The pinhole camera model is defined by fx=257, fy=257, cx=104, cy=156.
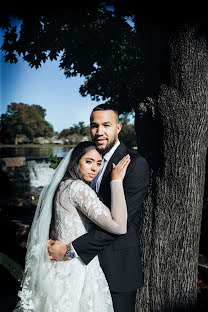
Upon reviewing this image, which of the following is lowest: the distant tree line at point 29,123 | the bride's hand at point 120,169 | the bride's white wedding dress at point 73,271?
the bride's white wedding dress at point 73,271

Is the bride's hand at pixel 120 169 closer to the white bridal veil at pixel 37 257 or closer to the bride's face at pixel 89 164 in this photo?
the bride's face at pixel 89 164

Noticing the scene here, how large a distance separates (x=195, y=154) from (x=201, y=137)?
0.21 m

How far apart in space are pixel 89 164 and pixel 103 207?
498 millimetres

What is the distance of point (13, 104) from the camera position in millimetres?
67312

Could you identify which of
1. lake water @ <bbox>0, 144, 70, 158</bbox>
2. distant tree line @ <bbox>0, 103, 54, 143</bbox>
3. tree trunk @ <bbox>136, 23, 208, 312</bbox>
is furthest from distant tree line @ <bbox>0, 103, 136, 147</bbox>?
tree trunk @ <bbox>136, 23, 208, 312</bbox>

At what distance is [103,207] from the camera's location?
2346 mm

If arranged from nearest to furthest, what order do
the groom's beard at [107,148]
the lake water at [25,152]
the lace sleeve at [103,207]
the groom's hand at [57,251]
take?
the lace sleeve at [103,207], the groom's hand at [57,251], the groom's beard at [107,148], the lake water at [25,152]

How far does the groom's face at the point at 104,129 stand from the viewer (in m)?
2.91

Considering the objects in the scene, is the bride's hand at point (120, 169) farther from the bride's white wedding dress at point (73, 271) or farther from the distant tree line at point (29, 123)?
the distant tree line at point (29, 123)

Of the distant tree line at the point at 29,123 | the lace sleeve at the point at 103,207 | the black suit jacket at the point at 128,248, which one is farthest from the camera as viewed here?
the distant tree line at the point at 29,123

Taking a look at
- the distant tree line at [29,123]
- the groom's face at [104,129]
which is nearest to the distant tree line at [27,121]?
the distant tree line at [29,123]

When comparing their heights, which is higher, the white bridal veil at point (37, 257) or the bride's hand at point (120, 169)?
the bride's hand at point (120, 169)

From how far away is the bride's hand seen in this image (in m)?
2.50

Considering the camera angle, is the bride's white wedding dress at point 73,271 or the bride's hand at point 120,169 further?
the bride's hand at point 120,169
